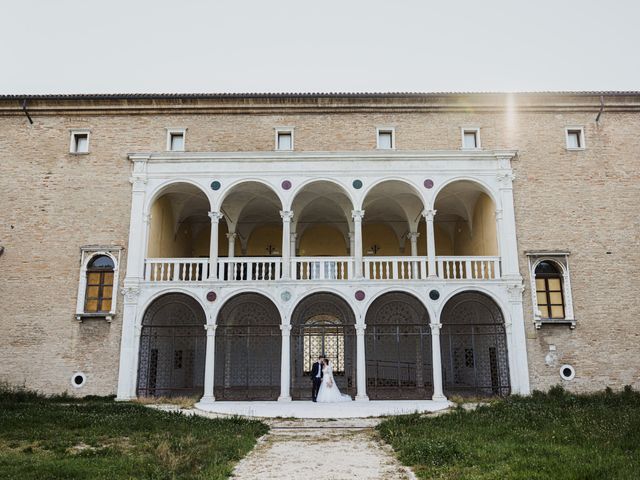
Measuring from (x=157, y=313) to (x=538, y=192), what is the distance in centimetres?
1337

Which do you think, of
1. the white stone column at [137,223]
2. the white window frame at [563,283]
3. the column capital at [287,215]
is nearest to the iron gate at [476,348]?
the white window frame at [563,283]

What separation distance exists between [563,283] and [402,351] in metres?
7.06

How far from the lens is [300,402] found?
16.4 m

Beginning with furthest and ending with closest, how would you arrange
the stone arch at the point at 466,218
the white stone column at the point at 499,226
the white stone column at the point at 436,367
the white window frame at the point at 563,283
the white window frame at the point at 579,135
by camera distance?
the stone arch at the point at 466,218, the white window frame at the point at 579,135, the white stone column at the point at 499,226, the white window frame at the point at 563,283, the white stone column at the point at 436,367

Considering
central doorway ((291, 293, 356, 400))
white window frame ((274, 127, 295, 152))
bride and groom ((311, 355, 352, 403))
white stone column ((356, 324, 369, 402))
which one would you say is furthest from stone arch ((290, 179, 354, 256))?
bride and groom ((311, 355, 352, 403))

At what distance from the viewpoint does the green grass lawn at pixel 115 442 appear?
293 inches

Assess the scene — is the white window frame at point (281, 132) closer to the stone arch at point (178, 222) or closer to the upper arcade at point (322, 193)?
the upper arcade at point (322, 193)

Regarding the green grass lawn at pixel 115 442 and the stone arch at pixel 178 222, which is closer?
the green grass lawn at pixel 115 442

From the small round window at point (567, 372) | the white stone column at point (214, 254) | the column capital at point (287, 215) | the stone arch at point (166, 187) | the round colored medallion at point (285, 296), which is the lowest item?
the small round window at point (567, 372)

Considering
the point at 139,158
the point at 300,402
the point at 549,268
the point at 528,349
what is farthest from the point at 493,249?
the point at 139,158

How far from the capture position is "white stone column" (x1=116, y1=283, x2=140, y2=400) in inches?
653

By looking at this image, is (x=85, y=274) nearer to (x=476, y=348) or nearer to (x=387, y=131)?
(x=387, y=131)

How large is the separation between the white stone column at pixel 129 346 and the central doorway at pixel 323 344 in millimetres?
4986

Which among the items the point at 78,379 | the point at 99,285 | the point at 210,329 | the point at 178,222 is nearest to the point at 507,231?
the point at 210,329
